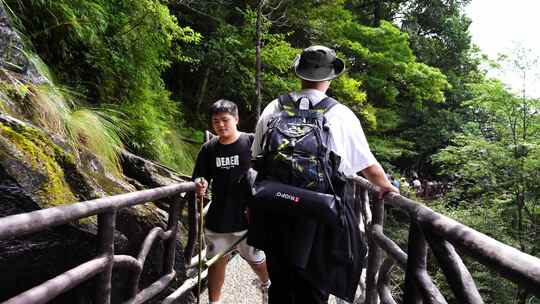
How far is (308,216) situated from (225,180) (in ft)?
4.55

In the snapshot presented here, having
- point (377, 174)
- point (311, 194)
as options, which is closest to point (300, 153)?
point (311, 194)

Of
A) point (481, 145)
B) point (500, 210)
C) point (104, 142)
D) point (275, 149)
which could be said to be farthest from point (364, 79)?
point (275, 149)

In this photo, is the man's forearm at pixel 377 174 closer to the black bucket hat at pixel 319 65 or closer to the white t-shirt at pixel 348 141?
the white t-shirt at pixel 348 141

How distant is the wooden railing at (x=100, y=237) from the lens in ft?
4.72

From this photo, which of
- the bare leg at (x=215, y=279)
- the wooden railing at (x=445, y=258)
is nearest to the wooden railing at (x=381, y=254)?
the wooden railing at (x=445, y=258)

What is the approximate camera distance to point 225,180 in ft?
10.4

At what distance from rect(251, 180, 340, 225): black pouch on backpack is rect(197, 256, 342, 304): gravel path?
2.48m

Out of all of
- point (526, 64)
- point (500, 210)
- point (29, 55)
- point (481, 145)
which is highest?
point (526, 64)

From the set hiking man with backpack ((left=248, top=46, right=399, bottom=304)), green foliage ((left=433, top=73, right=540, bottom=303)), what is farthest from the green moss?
green foliage ((left=433, top=73, right=540, bottom=303))

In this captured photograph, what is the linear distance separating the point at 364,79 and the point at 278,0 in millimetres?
4762

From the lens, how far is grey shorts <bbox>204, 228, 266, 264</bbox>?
319 cm

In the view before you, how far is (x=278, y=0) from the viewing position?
12.7 meters

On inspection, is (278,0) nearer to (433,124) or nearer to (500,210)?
(500,210)

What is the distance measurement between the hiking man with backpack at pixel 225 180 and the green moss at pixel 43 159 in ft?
3.24
